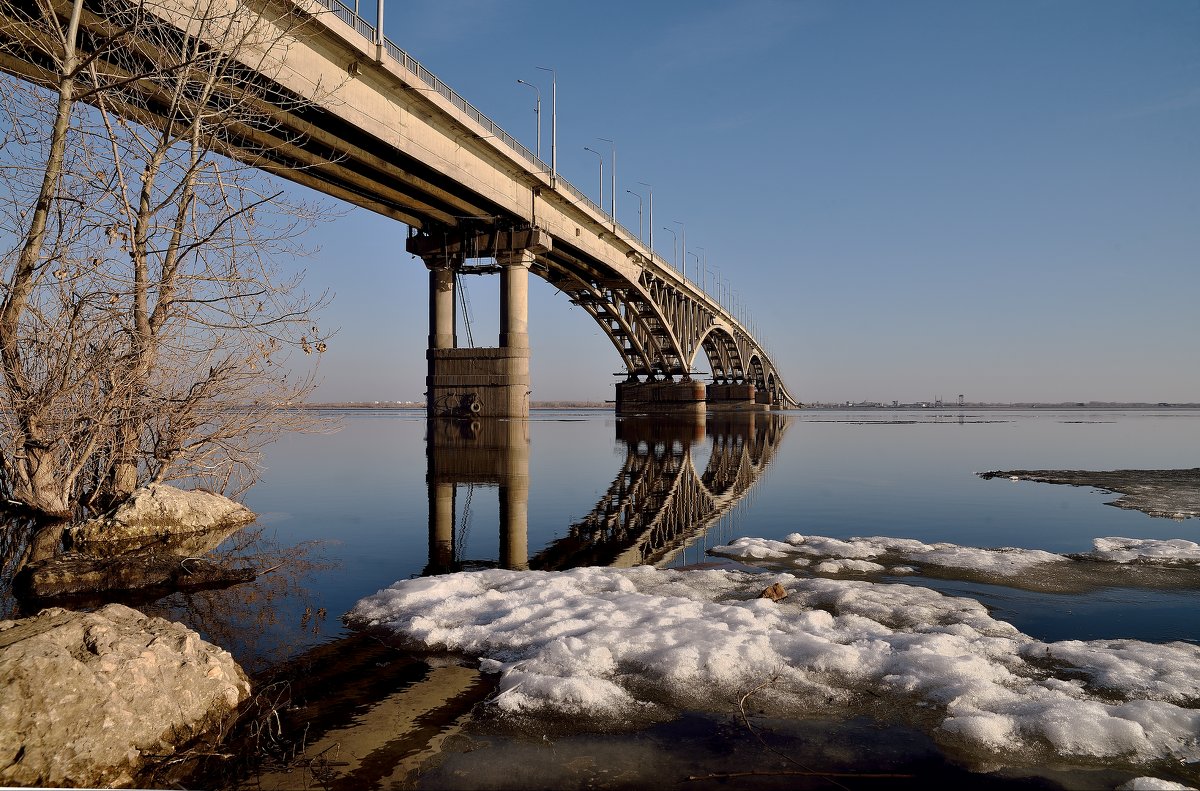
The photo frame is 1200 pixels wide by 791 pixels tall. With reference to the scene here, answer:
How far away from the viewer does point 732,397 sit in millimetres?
→ 89250

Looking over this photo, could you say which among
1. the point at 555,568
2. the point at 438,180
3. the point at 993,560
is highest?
the point at 438,180

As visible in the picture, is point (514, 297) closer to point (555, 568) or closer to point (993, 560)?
point (555, 568)

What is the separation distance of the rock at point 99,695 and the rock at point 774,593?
4.10 m

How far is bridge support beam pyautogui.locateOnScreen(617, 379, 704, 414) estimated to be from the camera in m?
61.8

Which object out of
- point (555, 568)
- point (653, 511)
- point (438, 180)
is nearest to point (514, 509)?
point (653, 511)

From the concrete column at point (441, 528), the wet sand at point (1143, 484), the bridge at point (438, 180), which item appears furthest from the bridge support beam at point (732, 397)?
the concrete column at point (441, 528)

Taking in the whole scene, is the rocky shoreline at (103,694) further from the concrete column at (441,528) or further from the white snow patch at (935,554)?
the white snow patch at (935,554)

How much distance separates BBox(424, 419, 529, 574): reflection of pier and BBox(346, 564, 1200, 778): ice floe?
2.10 meters

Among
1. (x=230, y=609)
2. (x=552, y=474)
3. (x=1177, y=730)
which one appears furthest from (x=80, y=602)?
(x=552, y=474)

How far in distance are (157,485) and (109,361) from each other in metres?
2.03

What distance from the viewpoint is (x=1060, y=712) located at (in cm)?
343

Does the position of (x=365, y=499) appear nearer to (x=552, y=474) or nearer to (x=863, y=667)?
(x=552, y=474)

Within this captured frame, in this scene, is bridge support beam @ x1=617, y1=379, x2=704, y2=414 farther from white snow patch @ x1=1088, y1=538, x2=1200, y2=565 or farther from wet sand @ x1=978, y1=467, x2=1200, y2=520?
white snow patch @ x1=1088, y1=538, x2=1200, y2=565

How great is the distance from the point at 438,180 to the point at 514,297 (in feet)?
26.7
